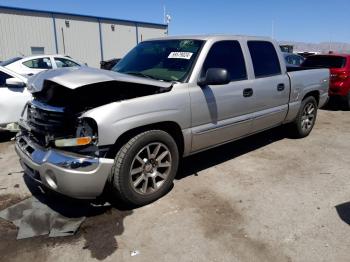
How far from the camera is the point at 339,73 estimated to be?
9.50 metres

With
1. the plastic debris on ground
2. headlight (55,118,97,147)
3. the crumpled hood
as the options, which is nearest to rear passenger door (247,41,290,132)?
the crumpled hood

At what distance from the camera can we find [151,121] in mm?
3623

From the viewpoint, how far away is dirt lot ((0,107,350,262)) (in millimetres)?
2996

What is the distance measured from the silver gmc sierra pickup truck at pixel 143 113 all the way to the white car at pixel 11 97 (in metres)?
2.44

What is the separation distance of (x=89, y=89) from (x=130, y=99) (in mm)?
454

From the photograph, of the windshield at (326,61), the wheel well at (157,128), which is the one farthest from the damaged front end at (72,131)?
the windshield at (326,61)

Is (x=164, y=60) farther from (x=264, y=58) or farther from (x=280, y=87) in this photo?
(x=280, y=87)

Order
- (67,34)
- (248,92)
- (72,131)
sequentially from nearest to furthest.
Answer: (72,131), (248,92), (67,34)

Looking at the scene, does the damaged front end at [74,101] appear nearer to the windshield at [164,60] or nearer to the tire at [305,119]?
the windshield at [164,60]

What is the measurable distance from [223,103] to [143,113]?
4.25ft

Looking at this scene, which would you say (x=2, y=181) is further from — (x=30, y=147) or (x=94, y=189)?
(x=94, y=189)

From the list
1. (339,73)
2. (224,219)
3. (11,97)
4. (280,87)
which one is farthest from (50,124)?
(339,73)

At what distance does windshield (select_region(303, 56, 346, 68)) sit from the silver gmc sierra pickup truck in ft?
18.1

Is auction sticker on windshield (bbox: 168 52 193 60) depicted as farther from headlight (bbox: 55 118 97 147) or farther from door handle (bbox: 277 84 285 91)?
door handle (bbox: 277 84 285 91)
